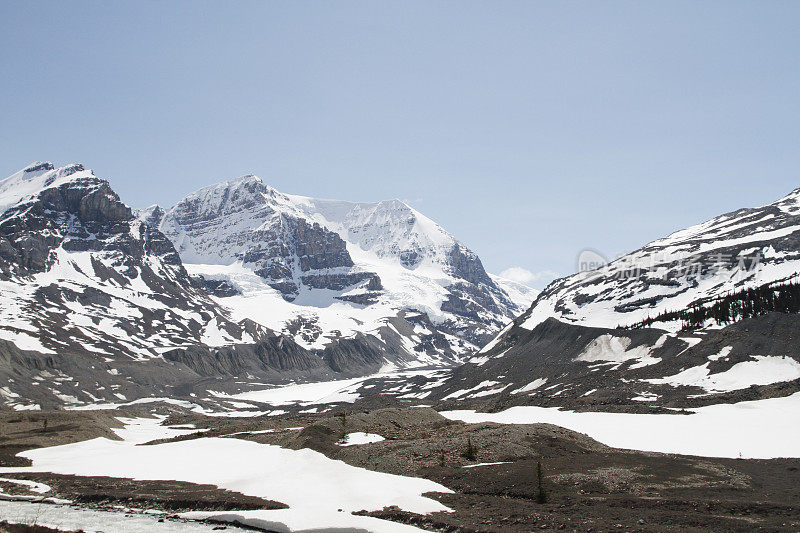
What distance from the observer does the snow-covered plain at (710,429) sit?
54.0 meters

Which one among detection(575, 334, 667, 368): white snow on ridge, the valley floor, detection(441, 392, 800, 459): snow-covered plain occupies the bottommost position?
detection(441, 392, 800, 459): snow-covered plain

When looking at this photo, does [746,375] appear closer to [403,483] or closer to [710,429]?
[710,429]

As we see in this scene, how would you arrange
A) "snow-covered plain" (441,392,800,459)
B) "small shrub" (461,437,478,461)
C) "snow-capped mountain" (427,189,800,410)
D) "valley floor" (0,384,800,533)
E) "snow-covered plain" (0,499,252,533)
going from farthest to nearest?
"snow-capped mountain" (427,189,800,410), "snow-covered plain" (441,392,800,459), "small shrub" (461,437,478,461), "snow-covered plain" (0,499,252,533), "valley floor" (0,384,800,533)

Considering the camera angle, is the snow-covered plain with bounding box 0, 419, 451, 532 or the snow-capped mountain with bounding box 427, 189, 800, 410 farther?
the snow-capped mountain with bounding box 427, 189, 800, 410

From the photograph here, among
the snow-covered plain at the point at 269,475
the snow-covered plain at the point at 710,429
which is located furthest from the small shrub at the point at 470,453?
the snow-covered plain at the point at 710,429

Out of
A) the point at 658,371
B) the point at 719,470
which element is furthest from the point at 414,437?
the point at 658,371

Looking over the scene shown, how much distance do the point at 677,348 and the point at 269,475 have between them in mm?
95329

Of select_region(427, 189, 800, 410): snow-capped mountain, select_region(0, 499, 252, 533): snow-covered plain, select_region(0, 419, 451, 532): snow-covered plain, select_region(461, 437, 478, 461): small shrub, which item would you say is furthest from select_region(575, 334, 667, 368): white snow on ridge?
select_region(0, 499, 252, 533): snow-covered plain

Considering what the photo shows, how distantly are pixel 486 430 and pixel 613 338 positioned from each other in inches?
3989

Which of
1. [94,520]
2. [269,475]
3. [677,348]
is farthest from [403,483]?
[677,348]

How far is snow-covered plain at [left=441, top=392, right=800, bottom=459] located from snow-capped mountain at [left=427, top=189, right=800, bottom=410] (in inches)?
383

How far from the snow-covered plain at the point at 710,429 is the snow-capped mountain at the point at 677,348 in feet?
31.9

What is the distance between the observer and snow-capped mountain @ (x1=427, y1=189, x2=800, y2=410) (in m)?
93.7

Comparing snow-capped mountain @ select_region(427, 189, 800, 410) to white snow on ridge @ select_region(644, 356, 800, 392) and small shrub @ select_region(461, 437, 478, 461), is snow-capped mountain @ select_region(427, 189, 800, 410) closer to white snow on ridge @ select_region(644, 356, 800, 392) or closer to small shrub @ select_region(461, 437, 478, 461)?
white snow on ridge @ select_region(644, 356, 800, 392)
